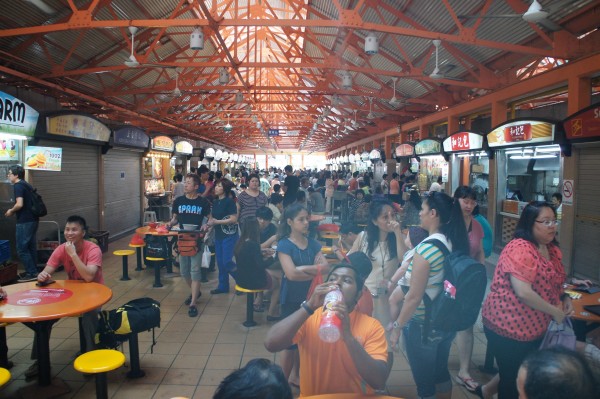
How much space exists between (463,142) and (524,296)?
743 centimetres

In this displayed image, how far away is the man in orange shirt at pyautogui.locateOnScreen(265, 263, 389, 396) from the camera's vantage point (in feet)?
6.41

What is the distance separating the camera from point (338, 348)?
2070mm

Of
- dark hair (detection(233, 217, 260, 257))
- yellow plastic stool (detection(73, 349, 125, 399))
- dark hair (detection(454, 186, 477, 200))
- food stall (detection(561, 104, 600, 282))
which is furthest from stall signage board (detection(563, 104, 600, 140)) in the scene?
yellow plastic stool (detection(73, 349, 125, 399))

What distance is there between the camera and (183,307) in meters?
5.66

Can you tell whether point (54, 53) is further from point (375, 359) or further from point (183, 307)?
point (375, 359)

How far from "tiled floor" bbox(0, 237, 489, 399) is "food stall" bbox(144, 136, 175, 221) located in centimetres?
822

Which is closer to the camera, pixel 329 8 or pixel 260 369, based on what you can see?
pixel 260 369

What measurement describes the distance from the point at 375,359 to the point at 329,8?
33.4ft

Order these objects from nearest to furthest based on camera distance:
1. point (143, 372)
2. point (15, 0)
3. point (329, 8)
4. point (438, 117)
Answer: point (143, 372) → point (15, 0) → point (329, 8) → point (438, 117)

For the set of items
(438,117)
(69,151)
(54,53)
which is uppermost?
(54,53)

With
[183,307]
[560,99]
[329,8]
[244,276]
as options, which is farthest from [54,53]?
[560,99]

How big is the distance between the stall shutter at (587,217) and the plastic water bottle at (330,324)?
601 centimetres

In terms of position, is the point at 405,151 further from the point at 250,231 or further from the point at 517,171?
the point at 250,231

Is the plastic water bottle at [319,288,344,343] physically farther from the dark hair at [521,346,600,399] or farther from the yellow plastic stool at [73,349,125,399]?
the yellow plastic stool at [73,349,125,399]
